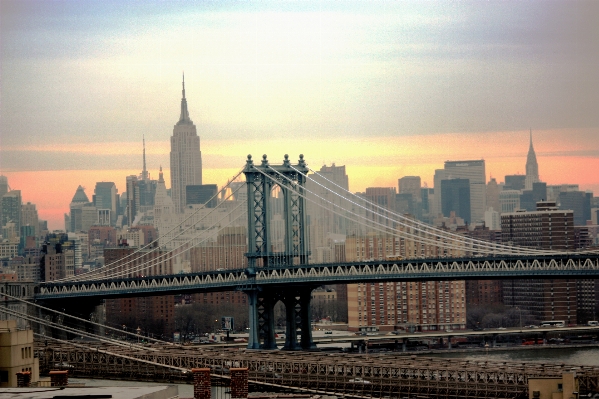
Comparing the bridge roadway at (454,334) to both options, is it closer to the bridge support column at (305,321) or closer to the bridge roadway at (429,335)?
the bridge roadway at (429,335)

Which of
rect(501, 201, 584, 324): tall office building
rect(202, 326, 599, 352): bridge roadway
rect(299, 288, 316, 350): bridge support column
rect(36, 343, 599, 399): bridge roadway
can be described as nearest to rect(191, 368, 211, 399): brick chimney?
rect(36, 343, 599, 399): bridge roadway

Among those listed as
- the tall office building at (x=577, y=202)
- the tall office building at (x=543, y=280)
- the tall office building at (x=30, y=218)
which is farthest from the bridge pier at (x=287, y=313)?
the tall office building at (x=30, y=218)

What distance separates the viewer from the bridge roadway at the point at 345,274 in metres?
70.9

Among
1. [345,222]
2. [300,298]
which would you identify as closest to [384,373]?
[300,298]

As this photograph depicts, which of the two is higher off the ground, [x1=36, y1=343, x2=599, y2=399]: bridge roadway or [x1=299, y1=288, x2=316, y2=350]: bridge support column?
[x1=299, y1=288, x2=316, y2=350]: bridge support column

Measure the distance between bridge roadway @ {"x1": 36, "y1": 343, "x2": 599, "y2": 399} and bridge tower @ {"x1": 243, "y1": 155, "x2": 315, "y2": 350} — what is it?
2235cm

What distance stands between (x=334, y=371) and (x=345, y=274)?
26332mm

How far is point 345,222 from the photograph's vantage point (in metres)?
118

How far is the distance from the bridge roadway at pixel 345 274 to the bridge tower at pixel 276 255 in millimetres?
954

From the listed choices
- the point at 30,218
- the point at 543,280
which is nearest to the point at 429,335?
the point at 543,280

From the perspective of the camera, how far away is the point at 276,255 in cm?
8012

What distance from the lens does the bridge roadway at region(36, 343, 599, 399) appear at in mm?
45688

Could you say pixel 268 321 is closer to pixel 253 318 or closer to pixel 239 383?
pixel 253 318

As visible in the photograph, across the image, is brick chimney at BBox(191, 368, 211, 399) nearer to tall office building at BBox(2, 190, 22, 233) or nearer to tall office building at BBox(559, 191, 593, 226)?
tall office building at BBox(2, 190, 22, 233)
